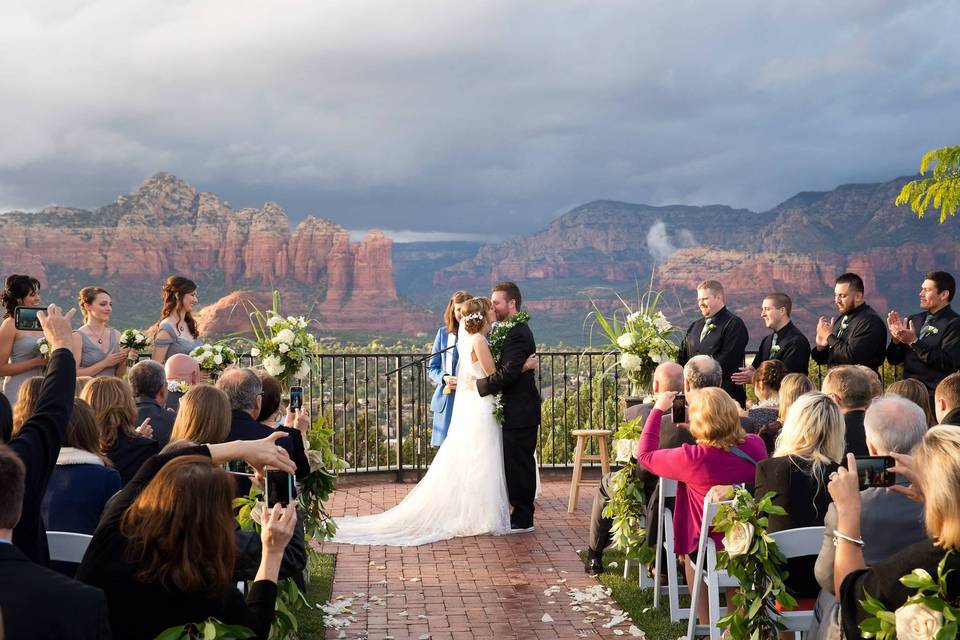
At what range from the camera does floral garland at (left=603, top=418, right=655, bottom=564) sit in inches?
243

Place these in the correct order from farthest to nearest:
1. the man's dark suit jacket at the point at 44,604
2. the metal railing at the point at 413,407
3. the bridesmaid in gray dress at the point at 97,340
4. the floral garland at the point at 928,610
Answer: the metal railing at the point at 413,407 < the bridesmaid in gray dress at the point at 97,340 < the floral garland at the point at 928,610 < the man's dark suit jacket at the point at 44,604

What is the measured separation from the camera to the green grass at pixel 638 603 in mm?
5488

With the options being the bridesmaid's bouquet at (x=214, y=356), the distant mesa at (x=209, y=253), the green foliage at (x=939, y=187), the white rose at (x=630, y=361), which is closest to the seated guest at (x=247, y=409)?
the bridesmaid's bouquet at (x=214, y=356)

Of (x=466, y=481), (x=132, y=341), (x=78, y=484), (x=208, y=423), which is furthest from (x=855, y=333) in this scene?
(x=78, y=484)

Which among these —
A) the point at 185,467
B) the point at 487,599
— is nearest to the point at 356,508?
the point at 487,599

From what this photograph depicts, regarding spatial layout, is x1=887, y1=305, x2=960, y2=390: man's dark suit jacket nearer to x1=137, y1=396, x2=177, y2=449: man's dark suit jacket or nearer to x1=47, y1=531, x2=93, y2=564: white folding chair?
x1=137, y1=396, x2=177, y2=449: man's dark suit jacket

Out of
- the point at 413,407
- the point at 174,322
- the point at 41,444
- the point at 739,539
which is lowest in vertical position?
the point at 413,407

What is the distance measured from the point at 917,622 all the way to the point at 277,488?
181cm

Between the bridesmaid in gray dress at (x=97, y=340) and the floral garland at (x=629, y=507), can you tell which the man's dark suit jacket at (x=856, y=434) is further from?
the bridesmaid in gray dress at (x=97, y=340)

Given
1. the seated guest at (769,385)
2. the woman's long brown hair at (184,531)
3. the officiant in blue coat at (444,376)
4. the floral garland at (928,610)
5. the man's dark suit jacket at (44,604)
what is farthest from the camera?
the officiant in blue coat at (444,376)

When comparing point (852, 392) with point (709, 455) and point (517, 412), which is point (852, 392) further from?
point (517, 412)

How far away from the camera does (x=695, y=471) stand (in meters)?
4.91

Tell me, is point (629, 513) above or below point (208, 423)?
below

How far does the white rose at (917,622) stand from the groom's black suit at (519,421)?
19.3 ft
